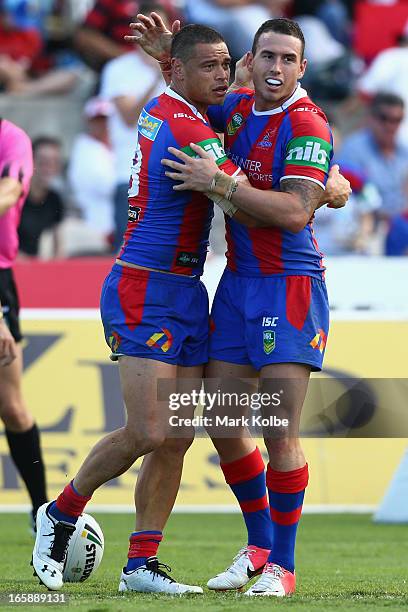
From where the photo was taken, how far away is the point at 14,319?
8117 mm

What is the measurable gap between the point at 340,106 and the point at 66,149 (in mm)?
3284

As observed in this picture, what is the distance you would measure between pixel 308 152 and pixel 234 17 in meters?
8.59

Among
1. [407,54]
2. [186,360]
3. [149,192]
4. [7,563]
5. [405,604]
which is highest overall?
[407,54]

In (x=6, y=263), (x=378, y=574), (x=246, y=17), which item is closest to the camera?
(x=378, y=574)

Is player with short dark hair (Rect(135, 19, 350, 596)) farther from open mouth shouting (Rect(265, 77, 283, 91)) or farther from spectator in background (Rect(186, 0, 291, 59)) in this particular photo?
spectator in background (Rect(186, 0, 291, 59))

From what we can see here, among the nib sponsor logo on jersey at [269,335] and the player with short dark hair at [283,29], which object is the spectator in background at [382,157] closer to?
the player with short dark hair at [283,29]

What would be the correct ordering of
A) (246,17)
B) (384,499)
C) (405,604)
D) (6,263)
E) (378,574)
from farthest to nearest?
1. (246,17)
2. (384,499)
3. (6,263)
4. (378,574)
5. (405,604)

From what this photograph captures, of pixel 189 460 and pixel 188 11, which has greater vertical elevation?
pixel 188 11

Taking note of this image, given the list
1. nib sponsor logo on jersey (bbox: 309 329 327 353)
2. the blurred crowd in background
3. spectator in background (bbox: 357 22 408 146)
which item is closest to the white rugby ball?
nib sponsor logo on jersey (bbox: 309 329 327 353)

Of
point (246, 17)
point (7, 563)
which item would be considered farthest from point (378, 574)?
point (246, 17)

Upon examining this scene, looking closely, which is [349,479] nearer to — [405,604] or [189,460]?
[189,460]

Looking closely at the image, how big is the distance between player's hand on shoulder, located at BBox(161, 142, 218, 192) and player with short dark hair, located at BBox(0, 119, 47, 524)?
2015mm

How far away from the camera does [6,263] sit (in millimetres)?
8031

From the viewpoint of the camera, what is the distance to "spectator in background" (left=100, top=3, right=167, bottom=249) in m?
12.6
